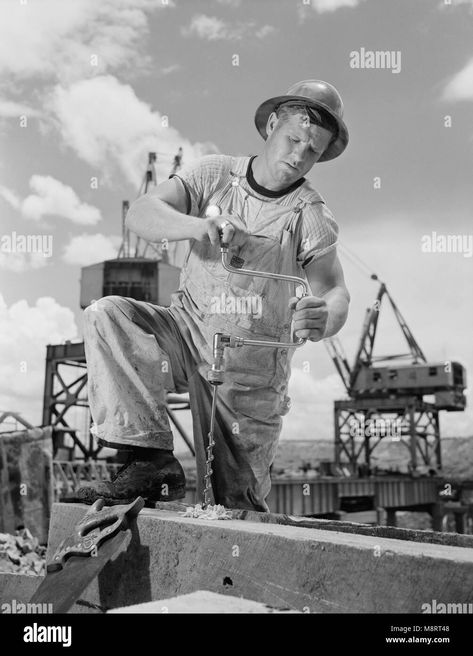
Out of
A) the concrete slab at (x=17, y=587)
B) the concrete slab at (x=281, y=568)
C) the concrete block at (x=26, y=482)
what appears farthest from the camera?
the concrete block at (x=26, y=482)

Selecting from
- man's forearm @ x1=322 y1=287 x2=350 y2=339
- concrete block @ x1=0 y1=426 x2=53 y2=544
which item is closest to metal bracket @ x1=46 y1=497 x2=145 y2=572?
man's forearm @ x1=322 y1=287 x2=350 y2=339

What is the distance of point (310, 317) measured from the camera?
12.2 feet

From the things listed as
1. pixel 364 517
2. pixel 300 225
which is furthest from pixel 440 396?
pixel 300 225

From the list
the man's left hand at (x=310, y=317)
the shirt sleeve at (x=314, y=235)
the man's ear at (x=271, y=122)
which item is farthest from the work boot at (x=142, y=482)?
the man's ear at (x=271, y=122)

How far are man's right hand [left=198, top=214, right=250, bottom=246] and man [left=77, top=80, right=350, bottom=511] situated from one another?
0.03 meters

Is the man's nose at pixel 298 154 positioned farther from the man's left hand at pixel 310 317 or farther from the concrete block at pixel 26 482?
the concrete block at pixel 26 482

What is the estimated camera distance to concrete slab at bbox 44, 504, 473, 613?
2320 millimetres

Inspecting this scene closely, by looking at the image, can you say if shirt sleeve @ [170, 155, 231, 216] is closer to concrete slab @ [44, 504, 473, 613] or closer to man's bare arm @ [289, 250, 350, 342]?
man's bare arm @ [289, 250, 350, 342]

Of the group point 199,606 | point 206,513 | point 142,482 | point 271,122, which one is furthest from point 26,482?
point 199,606

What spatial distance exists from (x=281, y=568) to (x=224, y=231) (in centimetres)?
186

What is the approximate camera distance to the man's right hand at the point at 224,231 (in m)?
3.80

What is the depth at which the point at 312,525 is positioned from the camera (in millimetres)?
3514

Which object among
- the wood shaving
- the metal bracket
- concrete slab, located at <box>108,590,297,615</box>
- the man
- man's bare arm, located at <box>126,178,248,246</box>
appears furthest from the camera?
the man
